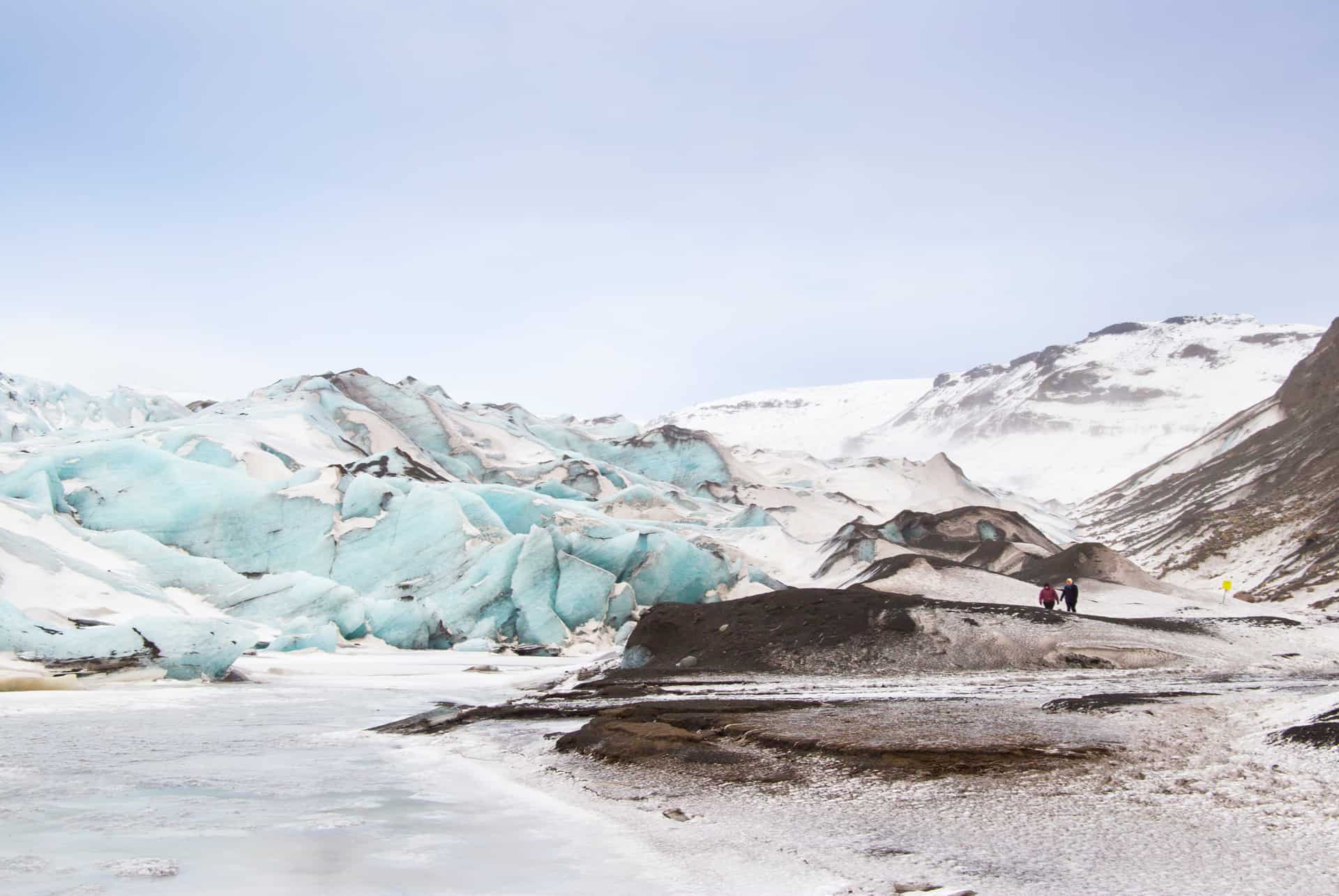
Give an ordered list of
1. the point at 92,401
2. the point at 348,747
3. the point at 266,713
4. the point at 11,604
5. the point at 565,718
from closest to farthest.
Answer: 1. the point at 348,747
2. the point at 565,718
3. the point at 266,713
4. the point at 11,604
5. the point at 92,401

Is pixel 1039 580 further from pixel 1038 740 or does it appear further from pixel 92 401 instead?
pixel 92 401

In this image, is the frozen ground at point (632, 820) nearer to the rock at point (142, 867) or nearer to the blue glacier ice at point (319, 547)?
the rock at point (142, 867)

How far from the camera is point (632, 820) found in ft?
20.9

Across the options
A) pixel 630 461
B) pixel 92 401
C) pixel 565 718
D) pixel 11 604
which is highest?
pixel 92 401

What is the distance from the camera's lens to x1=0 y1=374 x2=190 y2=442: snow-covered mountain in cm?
6259

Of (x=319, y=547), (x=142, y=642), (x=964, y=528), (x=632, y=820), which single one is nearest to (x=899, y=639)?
(x=632, y=820)

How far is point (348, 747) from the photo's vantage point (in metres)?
10.1

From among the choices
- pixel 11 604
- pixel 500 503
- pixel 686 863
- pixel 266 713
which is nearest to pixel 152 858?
pixel 686 863

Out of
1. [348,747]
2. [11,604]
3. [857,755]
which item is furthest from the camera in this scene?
[11,604]

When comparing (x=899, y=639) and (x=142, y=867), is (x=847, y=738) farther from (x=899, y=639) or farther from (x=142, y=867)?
(x=899, y=639)

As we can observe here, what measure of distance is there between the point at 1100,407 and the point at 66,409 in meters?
136

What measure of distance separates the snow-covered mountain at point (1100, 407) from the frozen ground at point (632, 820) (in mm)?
116380

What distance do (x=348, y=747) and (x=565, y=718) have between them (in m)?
2.63

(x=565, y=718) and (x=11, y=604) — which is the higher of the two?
(x=11, y=604)
